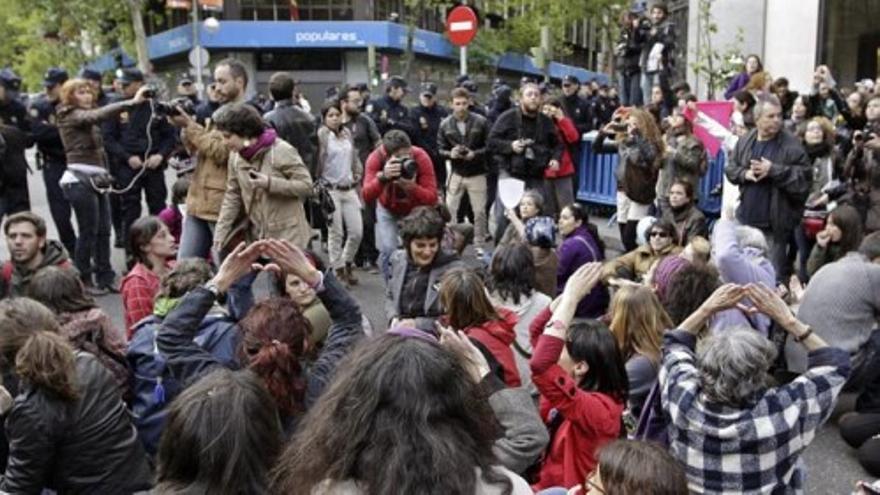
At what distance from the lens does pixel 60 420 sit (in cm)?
320

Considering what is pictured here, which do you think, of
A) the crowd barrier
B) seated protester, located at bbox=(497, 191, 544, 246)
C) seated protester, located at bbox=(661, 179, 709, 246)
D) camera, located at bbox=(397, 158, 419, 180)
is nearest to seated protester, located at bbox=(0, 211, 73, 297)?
camera, located at bbox=(397, 158, 419, 180)

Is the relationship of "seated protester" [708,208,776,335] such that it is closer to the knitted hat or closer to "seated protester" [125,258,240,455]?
the knitted hat

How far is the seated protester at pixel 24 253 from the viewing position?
5.32 metres

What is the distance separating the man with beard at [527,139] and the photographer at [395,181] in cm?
162

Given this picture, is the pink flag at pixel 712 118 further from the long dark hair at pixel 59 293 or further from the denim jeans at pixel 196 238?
the long dark hair at pixel 59 293

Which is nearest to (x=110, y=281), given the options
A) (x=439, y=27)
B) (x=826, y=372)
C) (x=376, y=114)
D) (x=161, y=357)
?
(x=376, y=114)

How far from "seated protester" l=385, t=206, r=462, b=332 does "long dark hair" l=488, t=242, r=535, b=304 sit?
0.41m

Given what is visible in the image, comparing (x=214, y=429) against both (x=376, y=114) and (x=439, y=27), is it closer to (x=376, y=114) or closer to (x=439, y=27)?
(x=376, y=114)

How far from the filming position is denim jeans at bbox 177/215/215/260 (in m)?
6.05

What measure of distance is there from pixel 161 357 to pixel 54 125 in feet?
17.9

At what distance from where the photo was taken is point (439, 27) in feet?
155

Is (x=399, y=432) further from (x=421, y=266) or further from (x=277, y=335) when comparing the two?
(x=421, y=266)

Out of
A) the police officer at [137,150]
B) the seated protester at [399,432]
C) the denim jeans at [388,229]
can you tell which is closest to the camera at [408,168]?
the denim jeans at [388,229]

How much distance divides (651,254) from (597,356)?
8.60ft
